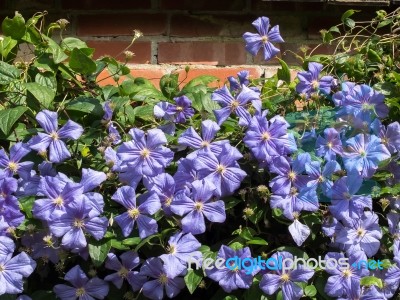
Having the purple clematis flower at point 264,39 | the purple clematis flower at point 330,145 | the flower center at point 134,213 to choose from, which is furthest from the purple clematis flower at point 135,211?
the purple clematis flower at point 264,39

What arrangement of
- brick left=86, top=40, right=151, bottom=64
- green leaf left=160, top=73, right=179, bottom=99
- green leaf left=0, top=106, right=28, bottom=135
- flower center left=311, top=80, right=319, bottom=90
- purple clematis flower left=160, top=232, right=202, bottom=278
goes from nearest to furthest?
purple clematis flower left=160, top=232, right=202, bottom=278
green leaf left=0, top=106, right=28, bottom=135
flower center left=311, top=80, right=319, bottom=90
green leaf left=160, top=73, right=179, bottom=99
brick left=86, top=40, right=151, bottom=64

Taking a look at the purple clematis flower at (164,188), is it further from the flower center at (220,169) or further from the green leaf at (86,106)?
the green leaf at (86,106)

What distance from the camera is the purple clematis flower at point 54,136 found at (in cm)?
157

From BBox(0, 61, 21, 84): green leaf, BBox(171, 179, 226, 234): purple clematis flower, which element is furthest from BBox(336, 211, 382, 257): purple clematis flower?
BBox(0, 61, 21, 84): green leaf

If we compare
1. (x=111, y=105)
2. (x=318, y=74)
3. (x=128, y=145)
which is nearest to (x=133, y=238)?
(x=128, y=145)

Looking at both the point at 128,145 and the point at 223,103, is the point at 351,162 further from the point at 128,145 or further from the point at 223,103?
the point at 128,145

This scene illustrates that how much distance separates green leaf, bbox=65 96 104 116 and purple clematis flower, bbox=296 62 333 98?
0.39 metres

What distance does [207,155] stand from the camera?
154cm

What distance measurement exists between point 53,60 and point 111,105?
0.51 feet

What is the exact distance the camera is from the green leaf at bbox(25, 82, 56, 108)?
5.41ft

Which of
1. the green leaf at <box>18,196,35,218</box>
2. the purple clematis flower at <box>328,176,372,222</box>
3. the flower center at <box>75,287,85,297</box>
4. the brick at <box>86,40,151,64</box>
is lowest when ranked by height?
the flower center at <box>75,287,85,297</box>

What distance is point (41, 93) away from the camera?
1657 millimetres

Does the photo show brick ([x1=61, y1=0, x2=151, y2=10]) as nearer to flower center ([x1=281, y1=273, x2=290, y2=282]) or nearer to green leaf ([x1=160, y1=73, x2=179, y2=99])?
green leaf ([x1=160, y1=73, x2=179, y2=99])

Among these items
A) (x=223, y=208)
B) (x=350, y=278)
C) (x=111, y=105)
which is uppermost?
(x=111, y=105)
